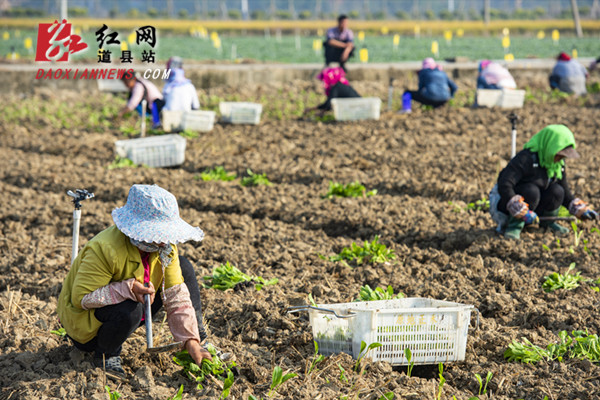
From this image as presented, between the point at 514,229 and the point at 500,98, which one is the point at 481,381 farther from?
the point at 500,98

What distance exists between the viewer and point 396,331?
3.55m

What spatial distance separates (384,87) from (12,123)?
7387 millimetres

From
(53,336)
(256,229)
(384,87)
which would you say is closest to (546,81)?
(384,87)

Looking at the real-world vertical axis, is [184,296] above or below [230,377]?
above

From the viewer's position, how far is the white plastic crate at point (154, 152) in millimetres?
8727

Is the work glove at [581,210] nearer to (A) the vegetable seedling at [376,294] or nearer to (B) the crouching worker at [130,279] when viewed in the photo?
(A) the vegetable seedling at [376,294]

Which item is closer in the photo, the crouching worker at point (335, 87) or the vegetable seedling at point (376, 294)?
the vegetable seedling at point (376, 294)

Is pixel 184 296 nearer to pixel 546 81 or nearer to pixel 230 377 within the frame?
pixel 230 377

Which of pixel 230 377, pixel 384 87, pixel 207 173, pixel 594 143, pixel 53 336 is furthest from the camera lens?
pixel 384 87

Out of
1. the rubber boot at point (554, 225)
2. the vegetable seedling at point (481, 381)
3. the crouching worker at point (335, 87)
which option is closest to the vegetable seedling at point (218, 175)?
the rubber boot at point (554, 225)

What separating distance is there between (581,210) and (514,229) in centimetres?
56

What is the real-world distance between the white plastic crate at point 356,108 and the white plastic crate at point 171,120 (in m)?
2.37

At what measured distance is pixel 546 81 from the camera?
1567 cm

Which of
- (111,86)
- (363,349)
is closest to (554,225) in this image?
(363,349)
